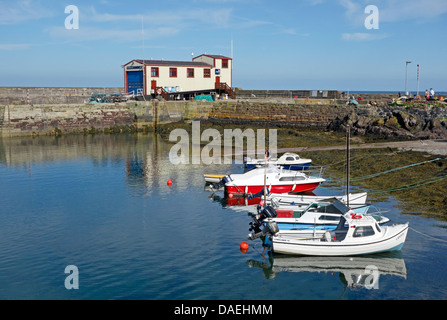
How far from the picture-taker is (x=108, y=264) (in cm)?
2002

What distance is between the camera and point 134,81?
221 ft

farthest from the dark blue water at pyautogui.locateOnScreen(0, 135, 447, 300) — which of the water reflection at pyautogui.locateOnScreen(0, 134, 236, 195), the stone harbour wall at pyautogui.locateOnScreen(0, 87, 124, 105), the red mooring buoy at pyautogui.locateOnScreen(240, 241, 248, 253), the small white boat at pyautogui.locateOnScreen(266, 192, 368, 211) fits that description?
the stone harbour wall at pyautogui.locateOnScreen(0, 87, 124, 105)

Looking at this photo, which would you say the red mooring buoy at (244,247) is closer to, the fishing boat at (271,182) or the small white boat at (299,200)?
the small white boat at (299,200)

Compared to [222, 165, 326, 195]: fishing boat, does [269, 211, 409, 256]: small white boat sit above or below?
below

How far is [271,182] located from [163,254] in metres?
12.0

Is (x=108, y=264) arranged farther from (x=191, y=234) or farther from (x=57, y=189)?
(x=57, y=189)

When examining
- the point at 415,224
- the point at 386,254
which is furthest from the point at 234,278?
the point at 415,224

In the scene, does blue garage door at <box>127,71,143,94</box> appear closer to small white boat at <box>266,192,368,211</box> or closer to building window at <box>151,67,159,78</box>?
building window at <box>151,67,159,78</box>

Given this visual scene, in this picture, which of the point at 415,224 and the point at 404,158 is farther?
the point at 404,158

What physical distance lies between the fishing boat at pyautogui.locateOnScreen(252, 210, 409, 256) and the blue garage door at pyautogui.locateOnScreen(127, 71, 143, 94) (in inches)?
1966

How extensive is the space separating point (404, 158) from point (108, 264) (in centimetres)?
2637

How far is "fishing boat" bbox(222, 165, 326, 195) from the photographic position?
30547 mm
